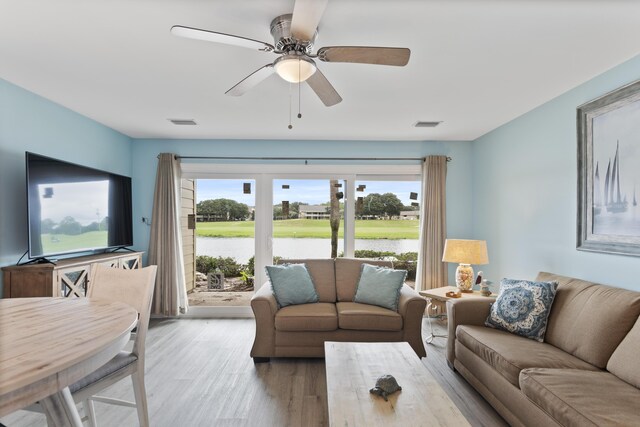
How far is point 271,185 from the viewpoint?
4.79 meters

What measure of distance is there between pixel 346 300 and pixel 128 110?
304cm

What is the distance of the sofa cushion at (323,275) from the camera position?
12.3ft

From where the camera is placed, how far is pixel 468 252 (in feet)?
12.3

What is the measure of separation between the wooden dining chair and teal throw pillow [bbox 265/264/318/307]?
143 centimetres

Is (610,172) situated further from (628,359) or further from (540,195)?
(628,359)

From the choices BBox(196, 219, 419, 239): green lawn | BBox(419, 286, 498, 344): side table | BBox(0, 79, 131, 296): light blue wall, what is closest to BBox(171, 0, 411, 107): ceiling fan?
BBox(0, 79, 131, 296): light blue wall

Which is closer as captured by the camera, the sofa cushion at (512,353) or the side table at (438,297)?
the sofa cushion at (512,353)

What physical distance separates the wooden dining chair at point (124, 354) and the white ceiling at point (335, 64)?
1.50 m

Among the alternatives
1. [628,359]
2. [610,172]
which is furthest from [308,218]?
[628,359]

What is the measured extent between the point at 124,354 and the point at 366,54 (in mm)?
2133

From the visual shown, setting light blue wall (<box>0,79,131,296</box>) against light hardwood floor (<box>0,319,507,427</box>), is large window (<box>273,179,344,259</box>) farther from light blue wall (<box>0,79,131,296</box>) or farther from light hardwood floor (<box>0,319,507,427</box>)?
light blue wall (<box>0,79,131,296</box>)

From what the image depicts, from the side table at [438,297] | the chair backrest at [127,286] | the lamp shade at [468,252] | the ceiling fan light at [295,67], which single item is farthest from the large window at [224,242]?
the ceiling fan light at [295,67]

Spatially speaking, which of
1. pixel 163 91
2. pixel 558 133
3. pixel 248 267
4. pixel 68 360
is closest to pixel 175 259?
pixel 248 267

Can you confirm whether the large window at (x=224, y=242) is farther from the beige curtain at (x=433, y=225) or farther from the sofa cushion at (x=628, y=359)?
the sofa cushion at (x=628, y=359)
